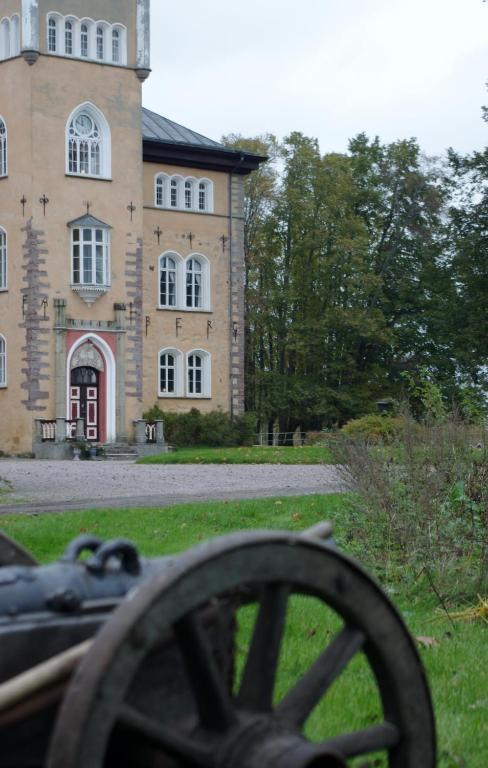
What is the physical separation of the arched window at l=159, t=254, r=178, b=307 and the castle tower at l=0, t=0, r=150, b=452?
2.62 m

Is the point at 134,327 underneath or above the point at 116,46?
underneath

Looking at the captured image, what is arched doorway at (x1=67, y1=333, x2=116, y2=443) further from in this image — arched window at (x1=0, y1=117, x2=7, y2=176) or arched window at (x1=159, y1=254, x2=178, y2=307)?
arched window at (x1=0, y1=117, x2=7, y2=176)

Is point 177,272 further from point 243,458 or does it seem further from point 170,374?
point 243,458

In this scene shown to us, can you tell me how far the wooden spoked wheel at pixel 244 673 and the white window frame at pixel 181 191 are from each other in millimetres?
42556

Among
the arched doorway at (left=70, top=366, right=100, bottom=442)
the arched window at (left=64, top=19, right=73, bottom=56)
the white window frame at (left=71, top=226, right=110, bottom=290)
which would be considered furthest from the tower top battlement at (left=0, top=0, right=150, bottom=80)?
the arched doorway at (left=70, top=366, right=100, bottom=442)

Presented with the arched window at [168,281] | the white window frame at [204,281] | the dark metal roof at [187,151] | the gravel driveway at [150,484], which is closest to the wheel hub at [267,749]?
the gravel driveway at [150,484]

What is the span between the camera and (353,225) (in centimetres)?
5041

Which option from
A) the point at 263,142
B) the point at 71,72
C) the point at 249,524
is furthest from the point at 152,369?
the point at 249,524

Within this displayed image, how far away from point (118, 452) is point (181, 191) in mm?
11484

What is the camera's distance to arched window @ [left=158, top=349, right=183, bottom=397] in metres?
44.6

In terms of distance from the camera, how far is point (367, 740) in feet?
9.79

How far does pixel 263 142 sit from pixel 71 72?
14762 mm

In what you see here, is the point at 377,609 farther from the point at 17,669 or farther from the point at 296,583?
the point at 17,669

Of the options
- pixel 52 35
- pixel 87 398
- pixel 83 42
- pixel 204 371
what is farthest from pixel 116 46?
pixel 87 398
